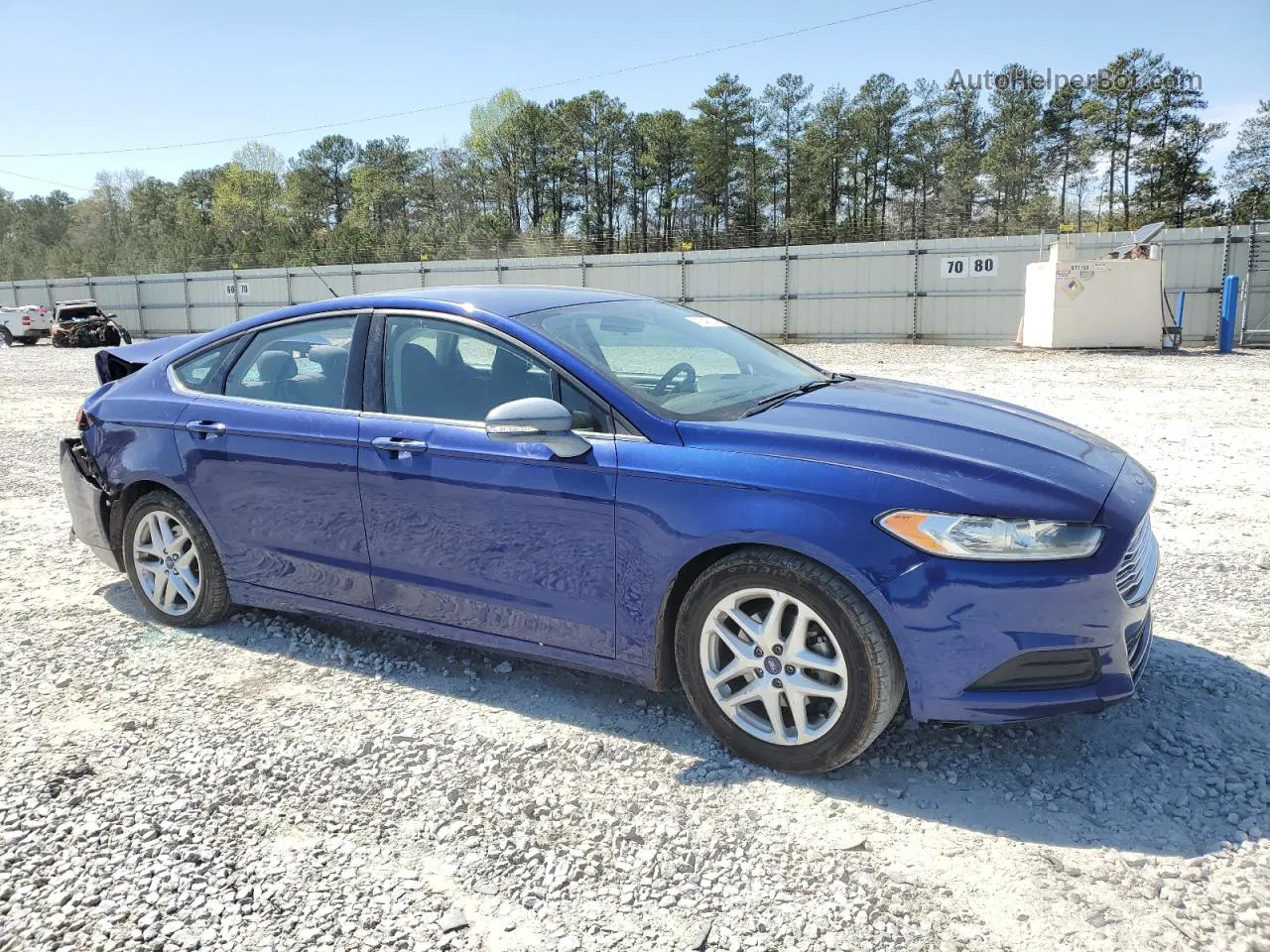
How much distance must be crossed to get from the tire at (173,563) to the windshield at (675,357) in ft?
6.42

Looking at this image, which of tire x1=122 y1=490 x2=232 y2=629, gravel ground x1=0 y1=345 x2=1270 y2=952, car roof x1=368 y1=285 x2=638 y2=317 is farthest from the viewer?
tire x1=122 y1=490 x2=232 y2=629

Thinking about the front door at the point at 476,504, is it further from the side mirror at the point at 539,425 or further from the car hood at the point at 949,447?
the car hood at the point at 949,447

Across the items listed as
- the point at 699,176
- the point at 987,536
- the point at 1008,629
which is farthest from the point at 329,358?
the point at 699,176

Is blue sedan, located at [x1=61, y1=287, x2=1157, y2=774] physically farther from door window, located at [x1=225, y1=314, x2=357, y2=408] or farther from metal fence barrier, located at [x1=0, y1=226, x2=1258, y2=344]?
metal fence barrier, located at [x1=0, y1=226, x2=1258, y2=344]

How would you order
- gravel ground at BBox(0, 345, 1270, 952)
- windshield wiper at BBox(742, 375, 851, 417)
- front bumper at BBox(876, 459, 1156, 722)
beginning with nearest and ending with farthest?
gravel ground at BBox(0, 345, 1270, 952) < front bumper at BBox(876, 459, 1156, 722) < windshield wiper at BBox(742, 375, 851, 417)

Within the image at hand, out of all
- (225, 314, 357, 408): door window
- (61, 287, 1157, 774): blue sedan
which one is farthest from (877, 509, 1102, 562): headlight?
(225, 314, 357, 408): door window

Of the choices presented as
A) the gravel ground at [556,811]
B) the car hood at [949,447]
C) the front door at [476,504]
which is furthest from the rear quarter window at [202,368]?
the car hood at [949,447]

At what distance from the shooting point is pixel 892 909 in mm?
2336

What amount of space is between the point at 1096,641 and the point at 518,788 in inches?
71.6

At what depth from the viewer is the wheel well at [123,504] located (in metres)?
4.34

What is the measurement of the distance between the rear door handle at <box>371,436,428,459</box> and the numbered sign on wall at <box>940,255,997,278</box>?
21.1m

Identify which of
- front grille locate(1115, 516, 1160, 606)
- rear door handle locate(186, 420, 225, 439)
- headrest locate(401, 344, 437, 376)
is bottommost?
front grille locate(1115, 516, 1160, 606)

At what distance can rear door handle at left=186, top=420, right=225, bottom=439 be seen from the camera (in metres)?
4.03

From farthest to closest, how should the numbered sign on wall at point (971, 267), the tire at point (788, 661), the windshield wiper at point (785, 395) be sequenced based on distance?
the numbered sign on wall at point (971, 267), the windshield wiper at point (785, 395), the tire at point (788, 661)
